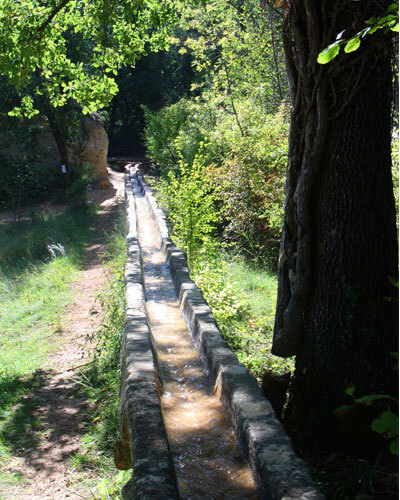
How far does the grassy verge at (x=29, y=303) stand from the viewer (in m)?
5.98

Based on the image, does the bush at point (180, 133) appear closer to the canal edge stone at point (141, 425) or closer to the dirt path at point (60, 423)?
the dirt path at point (60, 423)

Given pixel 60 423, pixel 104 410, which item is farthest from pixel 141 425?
pixel 60 423

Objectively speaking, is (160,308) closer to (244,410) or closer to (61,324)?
(61,324)

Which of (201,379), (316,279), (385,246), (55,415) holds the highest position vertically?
(385,246)

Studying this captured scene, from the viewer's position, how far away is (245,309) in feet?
23.3

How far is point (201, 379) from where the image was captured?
4832mm

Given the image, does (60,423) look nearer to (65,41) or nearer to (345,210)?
(345,210)

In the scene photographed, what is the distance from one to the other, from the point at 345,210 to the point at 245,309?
360 cm

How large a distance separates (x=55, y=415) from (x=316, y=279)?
3.64 meters

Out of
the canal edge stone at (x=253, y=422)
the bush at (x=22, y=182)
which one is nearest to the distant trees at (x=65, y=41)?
the canal edge stone at (x=253, y=422)

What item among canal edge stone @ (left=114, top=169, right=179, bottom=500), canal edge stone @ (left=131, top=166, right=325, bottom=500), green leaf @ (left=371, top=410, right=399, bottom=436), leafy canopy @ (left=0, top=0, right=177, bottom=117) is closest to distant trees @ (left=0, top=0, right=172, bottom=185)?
leafy canopy @ (left=0, top=0, right=177, bottom=117)

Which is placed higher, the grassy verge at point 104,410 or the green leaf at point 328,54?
the green leaf at point 328,54

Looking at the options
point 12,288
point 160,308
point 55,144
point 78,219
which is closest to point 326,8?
point 160,308

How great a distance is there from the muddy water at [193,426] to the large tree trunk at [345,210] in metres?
0.61
